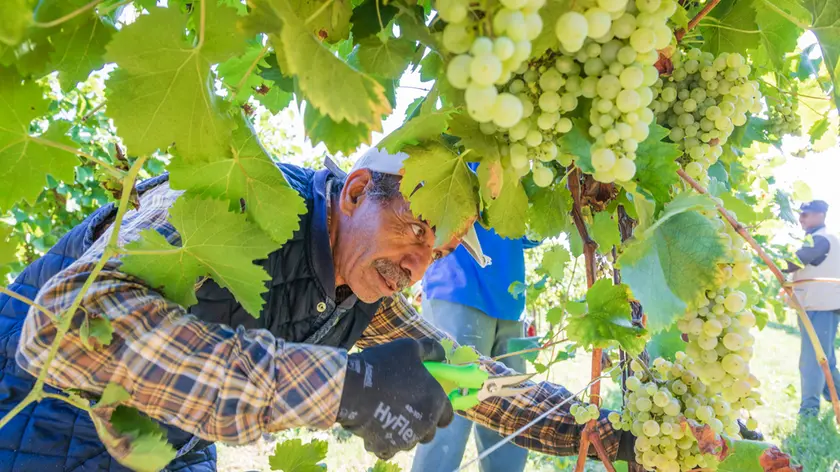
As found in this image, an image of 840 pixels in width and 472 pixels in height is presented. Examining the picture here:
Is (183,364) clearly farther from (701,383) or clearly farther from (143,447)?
(701,383)

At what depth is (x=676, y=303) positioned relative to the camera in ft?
2.65

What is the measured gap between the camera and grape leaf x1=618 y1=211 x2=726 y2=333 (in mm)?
782

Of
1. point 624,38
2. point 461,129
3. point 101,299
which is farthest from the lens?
point 101,299

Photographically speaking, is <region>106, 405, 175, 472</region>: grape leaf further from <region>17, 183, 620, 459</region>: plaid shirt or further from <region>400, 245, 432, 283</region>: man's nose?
<region>400, 245, 432, 283</region>: man's nose

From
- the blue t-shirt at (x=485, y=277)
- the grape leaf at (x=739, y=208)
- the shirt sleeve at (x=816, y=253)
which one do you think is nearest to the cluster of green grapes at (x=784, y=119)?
the grape leaf at (x=739, y=208)

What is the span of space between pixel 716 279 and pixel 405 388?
65 cm

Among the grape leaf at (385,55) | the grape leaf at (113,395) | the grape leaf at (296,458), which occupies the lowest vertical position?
the grape leaf at (296,458)

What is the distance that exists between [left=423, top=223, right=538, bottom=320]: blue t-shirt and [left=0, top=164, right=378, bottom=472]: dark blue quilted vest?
3.69 ft

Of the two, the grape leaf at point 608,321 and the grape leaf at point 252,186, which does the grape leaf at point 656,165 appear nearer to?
the grape leaf at point 608,321

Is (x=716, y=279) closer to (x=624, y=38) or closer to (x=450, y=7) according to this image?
(x=624, y=38)

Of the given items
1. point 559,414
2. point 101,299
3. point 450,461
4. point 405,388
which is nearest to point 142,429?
point 101,299

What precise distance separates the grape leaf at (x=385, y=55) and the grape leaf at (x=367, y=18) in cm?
2

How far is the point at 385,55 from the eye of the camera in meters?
0.82

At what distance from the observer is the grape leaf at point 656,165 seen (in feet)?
2.71
